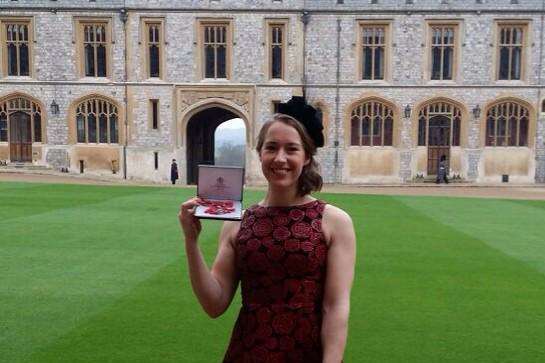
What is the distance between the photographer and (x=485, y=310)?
5.70 meters

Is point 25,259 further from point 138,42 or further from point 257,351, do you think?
point 138,42

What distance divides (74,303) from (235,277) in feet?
12.2

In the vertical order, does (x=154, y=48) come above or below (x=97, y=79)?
above

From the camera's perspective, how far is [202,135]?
1251 inches

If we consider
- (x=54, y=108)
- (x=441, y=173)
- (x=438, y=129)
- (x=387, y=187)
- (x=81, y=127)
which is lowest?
(x=387, y=187)

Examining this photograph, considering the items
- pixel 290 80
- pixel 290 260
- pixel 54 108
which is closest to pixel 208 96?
pixel 290 80

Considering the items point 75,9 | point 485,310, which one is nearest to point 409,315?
point 485,310

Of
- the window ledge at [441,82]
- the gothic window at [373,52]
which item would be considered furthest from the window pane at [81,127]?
the window ledge at [441,82]

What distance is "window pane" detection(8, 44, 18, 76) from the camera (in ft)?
89.7

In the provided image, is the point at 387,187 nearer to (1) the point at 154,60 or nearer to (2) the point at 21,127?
(1) the point at 154,60

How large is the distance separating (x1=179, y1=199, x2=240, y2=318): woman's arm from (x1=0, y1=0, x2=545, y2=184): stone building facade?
966 inches

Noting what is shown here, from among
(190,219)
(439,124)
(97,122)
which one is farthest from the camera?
(97,122)

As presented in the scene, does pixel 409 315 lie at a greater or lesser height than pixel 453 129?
lesser

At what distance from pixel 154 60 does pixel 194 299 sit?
23219mm
